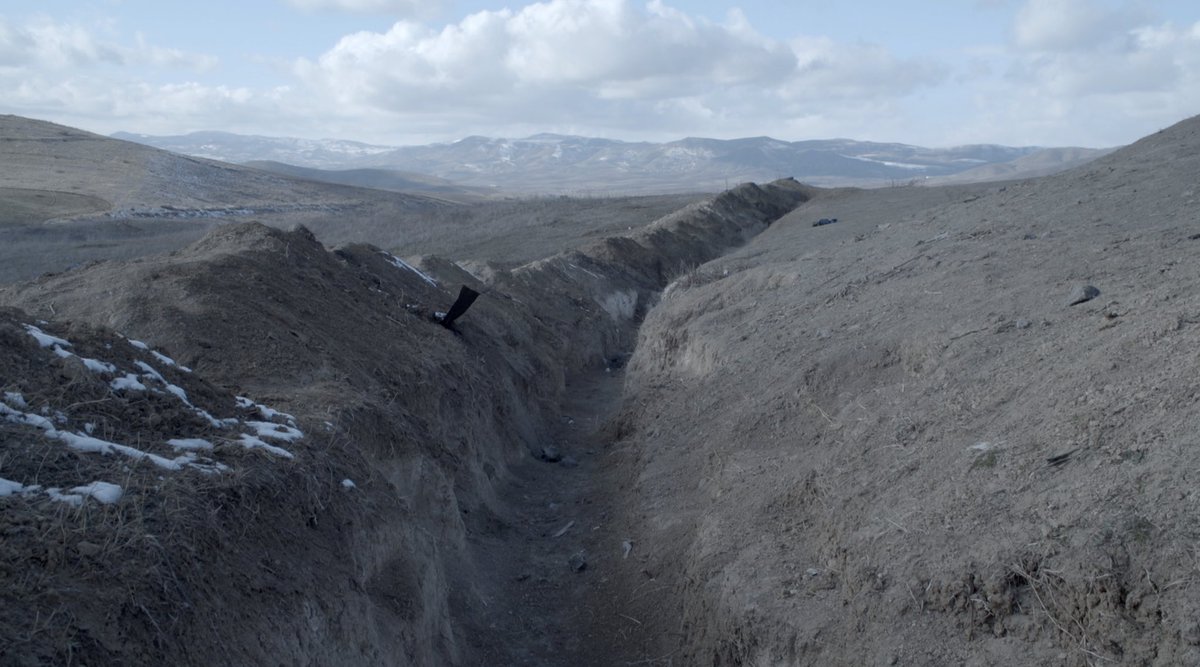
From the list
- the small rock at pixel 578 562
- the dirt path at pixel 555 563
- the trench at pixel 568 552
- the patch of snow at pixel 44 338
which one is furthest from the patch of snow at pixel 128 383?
the small rock at pixel 578 562

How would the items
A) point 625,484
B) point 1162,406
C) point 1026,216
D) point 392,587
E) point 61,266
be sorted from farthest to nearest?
1. point 61,266
2. point 1026,216
3. point 625,484
4. point 392,587
5. point 1162,406

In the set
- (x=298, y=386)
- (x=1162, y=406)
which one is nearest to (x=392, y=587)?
(x=298, y=386)

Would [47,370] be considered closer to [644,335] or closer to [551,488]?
[551,488]

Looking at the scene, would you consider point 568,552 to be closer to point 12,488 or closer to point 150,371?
point 150,371

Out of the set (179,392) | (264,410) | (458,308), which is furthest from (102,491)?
(458,308)

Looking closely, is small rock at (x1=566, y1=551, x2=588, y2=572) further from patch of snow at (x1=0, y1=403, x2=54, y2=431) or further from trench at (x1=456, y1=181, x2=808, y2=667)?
patch of snow at (x1=0, y1=403, x2=54, y2=431)

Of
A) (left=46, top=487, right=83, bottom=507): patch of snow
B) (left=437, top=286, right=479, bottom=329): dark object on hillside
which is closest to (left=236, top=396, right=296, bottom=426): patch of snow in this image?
(left=46, top=487, right=83, bottom=507): patch of snow
